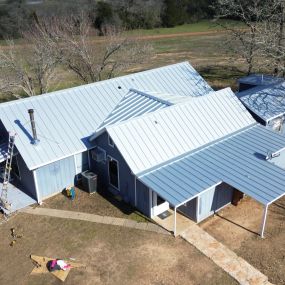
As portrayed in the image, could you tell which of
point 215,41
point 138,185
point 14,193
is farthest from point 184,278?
point 215,41

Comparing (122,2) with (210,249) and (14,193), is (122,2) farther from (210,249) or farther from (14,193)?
(210,249)

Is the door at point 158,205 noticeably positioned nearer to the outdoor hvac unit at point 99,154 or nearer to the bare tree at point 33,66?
the outdoor hvac unit at point 99,154

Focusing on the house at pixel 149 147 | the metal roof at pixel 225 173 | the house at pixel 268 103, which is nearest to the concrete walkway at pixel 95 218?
the house at pixel 149 147

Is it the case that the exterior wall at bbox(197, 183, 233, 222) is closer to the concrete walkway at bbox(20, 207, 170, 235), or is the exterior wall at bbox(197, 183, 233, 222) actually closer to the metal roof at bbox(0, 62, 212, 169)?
the concrete walkway at bbox(20, 207, 170, 235)

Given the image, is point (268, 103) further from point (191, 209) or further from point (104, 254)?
point (104, 254)

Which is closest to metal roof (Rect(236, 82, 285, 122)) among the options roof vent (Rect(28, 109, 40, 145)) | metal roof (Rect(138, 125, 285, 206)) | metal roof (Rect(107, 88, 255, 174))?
metal roof (Rect(107, 88, 255, 174))

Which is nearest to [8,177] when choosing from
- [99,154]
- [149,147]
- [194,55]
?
[99,154]
